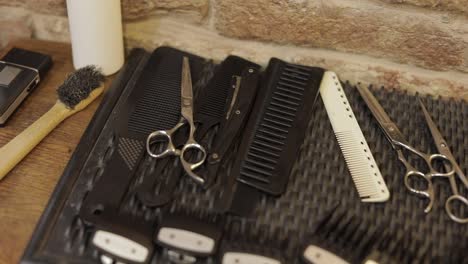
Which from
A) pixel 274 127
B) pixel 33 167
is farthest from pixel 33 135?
pixel 274 127

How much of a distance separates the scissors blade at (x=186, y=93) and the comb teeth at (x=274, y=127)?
0.09 meters

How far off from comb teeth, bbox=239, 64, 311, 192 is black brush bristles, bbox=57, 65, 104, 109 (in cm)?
23

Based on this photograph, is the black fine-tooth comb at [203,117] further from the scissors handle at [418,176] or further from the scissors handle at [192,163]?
the scissors handle at [418,176]

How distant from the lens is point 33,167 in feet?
2.10

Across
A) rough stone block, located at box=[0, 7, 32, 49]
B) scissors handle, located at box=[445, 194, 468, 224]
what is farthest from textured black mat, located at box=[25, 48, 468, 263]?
rough stone block, located at box=[0, 7, 32, 49]

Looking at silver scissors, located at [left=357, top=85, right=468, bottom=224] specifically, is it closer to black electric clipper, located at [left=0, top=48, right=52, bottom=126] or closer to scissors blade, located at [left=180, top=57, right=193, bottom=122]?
scissors blade, located at [left=180, top=57, right=193, bottom=122]

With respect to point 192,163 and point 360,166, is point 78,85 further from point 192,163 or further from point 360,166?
point 360,166

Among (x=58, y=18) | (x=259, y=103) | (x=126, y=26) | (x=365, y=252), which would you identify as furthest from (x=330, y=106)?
(x=58, y=18)

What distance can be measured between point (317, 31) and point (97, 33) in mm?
306

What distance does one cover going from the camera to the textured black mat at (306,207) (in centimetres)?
55

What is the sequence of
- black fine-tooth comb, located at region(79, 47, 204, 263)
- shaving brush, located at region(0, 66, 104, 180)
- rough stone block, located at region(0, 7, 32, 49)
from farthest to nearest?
rough stone block, located at region(0, 7, 32, 49) → shaving brush, located at region(0, 66, 104, 180) → black fine-tooth comb, located at region(79, 47, 204, 263)

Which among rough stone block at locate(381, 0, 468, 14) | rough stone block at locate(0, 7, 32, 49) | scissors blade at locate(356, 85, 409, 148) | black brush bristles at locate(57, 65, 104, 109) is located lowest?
scissors blade at locate(356, 85, 409, 148)

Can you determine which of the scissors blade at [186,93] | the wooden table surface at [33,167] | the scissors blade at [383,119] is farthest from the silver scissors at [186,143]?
the scissors blade at [383,119]

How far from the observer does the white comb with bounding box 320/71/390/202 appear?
0.62 metres
